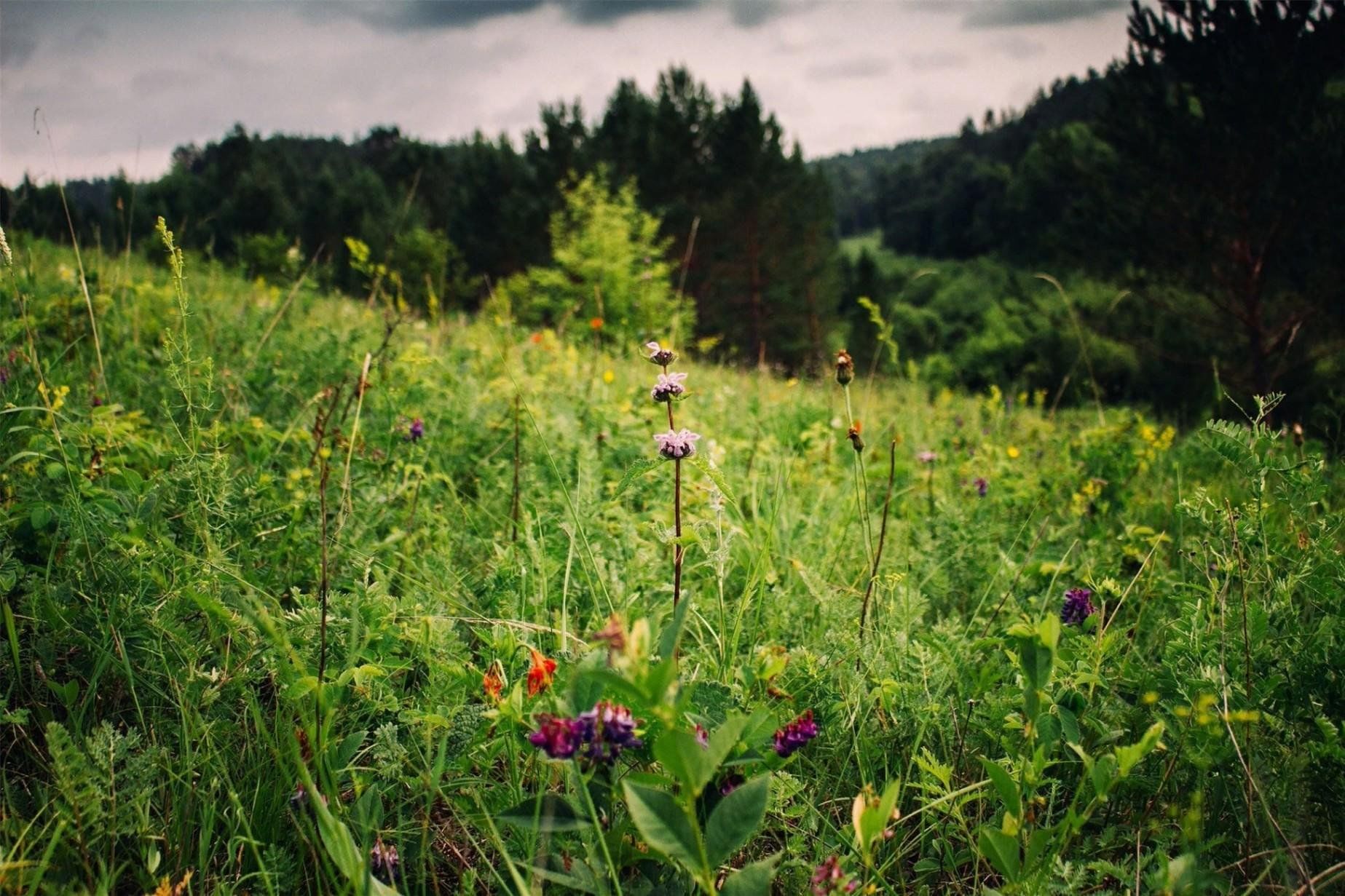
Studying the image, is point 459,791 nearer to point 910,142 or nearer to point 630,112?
point 630,112

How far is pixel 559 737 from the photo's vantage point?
33.4 inches

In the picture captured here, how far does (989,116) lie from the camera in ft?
260

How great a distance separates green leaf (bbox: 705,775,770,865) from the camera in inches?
33.3

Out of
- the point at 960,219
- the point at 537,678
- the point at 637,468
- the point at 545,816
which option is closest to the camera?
the point at 545,816

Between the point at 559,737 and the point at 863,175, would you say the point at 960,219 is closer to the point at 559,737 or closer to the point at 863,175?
the point at 863,175

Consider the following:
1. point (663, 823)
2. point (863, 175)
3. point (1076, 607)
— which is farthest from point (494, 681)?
point (863, 175)

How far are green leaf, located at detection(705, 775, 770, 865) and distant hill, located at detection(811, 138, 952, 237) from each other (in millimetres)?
87032

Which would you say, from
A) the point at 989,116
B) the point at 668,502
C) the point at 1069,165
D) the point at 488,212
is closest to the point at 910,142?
the point at 989,116

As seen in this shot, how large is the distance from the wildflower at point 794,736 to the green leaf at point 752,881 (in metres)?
0.20

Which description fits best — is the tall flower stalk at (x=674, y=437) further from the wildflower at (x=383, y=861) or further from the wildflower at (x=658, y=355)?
the wildflower at (x=383, y=861)

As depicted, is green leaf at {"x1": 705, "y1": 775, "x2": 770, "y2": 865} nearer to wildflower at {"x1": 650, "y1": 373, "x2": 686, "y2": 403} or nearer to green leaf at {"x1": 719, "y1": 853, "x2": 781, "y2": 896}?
green leaf at {"x1": 719, "y1": 853, "x2": 781, "y2": 896}

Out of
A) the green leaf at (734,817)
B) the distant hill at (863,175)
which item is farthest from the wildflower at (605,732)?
the distant hill at (863,175)

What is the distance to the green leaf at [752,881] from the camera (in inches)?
34.1

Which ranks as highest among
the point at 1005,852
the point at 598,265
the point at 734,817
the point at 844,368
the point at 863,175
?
the point at 863,175
